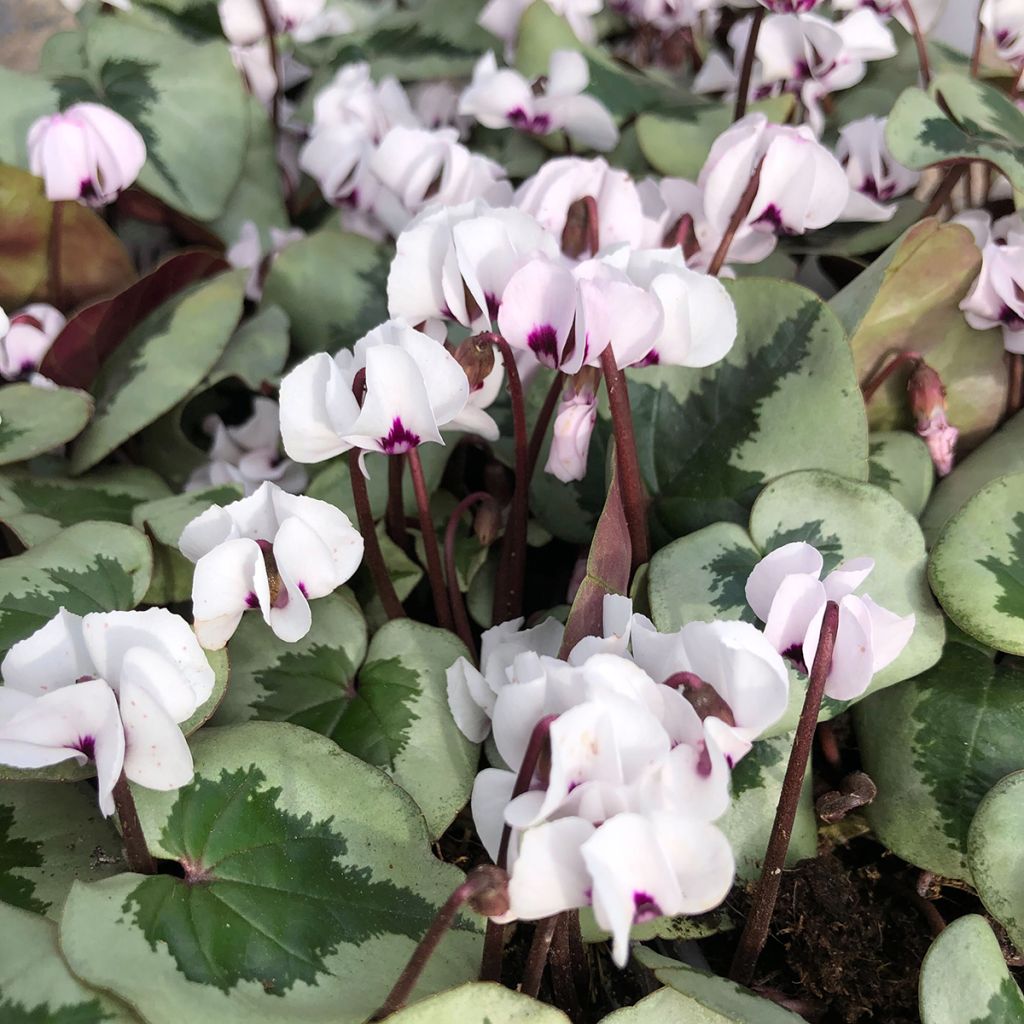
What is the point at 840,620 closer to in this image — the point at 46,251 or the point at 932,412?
the point at 932,412

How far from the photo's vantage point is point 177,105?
1.13 metres

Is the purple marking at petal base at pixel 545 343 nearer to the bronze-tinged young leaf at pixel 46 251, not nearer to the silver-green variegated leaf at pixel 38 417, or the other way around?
the silver-green variegated leaf at pixel 38 417

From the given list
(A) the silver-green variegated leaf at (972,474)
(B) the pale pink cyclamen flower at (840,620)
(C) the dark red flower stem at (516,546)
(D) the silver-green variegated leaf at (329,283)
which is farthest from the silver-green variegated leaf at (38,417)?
(A) the silver-green variegated leaf at (972,474)

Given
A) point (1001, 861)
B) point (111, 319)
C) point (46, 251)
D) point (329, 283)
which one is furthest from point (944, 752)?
point (46, 251)

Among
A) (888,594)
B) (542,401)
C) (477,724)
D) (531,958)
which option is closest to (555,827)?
(531,958)

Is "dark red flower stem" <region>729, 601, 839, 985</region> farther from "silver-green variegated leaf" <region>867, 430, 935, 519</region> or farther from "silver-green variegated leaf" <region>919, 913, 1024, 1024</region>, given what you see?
"silver-green variegated leaf" <region>867, 430, 935, 519</region>

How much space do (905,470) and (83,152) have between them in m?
0.74

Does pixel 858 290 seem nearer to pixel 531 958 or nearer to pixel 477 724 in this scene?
pixel 477 724

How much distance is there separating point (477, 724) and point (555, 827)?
252mm

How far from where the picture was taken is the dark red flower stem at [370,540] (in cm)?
66

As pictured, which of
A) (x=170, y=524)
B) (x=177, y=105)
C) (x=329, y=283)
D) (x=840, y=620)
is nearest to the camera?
(x=840, y=620)

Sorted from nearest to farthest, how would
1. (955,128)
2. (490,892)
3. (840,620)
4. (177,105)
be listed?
(490,892), (840,620), (955,128), (177,105)

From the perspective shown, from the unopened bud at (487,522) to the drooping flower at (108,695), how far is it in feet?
0.92

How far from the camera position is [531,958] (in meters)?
0.53
